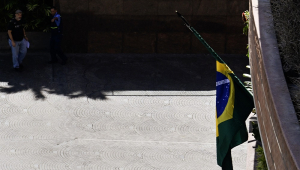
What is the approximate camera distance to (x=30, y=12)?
1547 cm

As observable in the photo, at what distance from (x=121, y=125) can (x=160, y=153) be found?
4.78 ft

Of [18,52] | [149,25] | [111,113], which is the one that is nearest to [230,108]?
[111,113]

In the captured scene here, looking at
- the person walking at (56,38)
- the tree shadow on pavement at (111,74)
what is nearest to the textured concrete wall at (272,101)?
the tree shadow on pavement at (111,74)

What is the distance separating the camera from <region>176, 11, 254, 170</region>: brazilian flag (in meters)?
7.06

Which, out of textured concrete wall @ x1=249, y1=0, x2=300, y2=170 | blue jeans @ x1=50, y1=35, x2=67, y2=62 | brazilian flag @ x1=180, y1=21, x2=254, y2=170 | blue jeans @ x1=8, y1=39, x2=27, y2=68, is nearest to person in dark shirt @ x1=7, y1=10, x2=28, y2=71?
blue jeans @ x1=8, y1=39, x2=27, y2=68

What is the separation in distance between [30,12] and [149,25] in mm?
3515

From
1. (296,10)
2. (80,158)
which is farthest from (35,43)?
(296,10)

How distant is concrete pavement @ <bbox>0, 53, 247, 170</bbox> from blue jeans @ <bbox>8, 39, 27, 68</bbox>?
0.93 feet

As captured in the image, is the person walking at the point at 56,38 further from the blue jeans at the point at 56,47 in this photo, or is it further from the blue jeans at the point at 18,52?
the blue jeans at the point at 18,52

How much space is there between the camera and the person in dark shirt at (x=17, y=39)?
1339 cm

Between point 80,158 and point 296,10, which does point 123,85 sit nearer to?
point 80,158

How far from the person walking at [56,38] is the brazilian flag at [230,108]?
24.4 ft

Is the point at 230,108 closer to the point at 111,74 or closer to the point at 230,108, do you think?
the point at 230,108

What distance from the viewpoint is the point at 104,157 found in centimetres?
984
